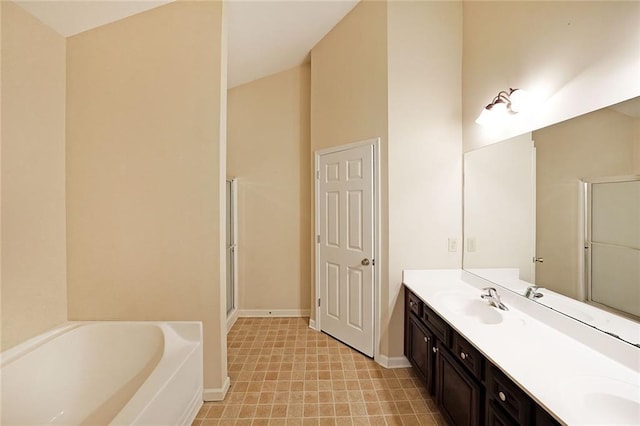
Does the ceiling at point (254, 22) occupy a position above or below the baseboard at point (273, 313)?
above

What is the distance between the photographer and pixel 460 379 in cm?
138

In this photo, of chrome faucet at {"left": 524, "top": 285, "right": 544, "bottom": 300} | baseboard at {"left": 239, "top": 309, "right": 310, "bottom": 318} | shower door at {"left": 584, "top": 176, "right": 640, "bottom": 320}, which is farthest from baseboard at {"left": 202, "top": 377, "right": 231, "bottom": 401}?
shower door at {"left": 584, "top": 176, "right": 640, "bottom": 320}

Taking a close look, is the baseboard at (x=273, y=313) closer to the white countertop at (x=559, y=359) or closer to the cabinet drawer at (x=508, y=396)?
the white countertop at (x=559, y=359)

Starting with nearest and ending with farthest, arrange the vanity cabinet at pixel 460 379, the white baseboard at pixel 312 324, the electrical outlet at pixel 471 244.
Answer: the vanity cabinet at pixel 460 379 < the electrical outlet at pixel 471 244 < the white baseboard at pixel 312 324

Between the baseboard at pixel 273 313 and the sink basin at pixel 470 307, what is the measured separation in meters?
1.89

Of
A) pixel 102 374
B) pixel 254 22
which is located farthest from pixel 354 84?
pixel 102 374

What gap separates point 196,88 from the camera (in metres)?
1.88

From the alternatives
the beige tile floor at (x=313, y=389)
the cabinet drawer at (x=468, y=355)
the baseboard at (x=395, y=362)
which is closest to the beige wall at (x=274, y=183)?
the beige tile floor at (x=313, y=389)

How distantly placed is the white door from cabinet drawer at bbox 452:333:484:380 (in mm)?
946

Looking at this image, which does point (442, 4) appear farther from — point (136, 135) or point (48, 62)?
point (48, 62)

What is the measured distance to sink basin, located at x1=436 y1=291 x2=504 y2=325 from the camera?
1.63 m

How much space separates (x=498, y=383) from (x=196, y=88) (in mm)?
2430

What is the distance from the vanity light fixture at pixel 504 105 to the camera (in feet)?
5.44

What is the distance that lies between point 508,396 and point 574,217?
37.2 inches
